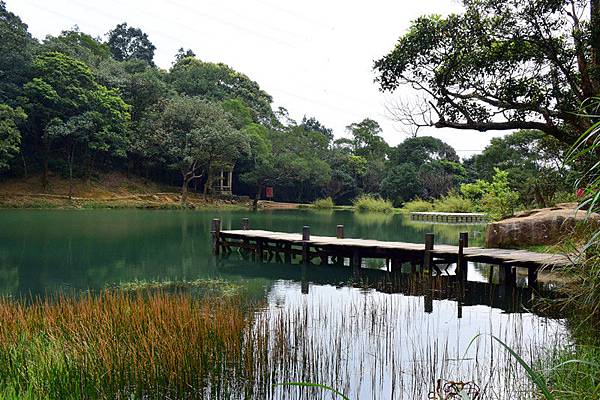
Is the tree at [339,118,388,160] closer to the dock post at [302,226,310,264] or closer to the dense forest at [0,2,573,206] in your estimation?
the dense forest at [0,2,573,206]

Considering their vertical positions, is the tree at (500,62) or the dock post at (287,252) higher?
the tree at (500,62)

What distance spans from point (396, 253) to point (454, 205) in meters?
20.2

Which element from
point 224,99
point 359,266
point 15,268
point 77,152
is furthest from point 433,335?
point 224,99

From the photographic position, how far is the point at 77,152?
3139 centimetres

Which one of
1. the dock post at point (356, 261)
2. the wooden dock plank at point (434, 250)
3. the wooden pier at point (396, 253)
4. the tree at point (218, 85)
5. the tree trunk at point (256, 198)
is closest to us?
the wooden dock plank at point (434, 250)

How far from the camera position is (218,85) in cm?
4206

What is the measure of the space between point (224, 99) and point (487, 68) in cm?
3234

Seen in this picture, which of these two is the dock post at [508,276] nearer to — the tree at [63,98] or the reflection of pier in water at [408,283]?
the reflection of pier in water at [408,283]

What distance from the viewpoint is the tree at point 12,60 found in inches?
1048

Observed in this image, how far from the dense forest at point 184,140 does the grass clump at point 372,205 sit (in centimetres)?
136

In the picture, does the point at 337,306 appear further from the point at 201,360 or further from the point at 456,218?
the point at 456,218

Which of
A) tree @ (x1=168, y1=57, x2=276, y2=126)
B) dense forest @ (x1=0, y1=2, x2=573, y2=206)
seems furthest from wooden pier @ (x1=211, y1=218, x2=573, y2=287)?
tree @ (x1=168, y1=57, x2=276, y2=126)

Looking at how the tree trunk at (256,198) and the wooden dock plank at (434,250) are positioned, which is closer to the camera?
the wooden dock plank at (434,250)

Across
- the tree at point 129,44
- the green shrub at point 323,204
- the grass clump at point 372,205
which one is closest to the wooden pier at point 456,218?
the grass clump at point 372,205
